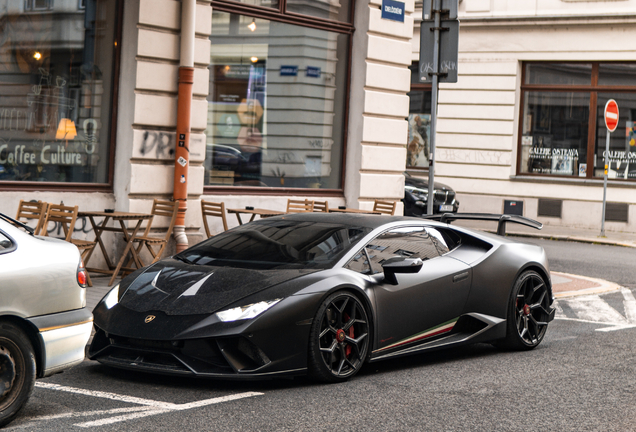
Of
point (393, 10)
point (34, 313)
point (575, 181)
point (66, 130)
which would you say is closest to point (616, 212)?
point (575, 181)

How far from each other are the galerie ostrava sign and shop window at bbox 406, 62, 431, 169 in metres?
11.0

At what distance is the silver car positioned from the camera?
4.68 meters

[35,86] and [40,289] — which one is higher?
[35,86]

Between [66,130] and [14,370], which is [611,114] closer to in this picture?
[66,130]

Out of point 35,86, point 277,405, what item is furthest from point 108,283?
point 277,405

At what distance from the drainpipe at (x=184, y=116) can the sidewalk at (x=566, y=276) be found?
1294 mm

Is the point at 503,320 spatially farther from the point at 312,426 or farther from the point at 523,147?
the point at 523,147

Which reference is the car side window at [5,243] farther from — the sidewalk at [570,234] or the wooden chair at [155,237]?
the sidewalk at [570,234]

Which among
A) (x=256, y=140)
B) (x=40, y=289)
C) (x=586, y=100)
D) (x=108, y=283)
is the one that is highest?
(x=586, y=100)

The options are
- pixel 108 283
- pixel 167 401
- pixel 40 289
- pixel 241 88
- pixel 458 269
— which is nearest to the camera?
pixel 40 289

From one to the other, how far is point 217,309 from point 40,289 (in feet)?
3.90

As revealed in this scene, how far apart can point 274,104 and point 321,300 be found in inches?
322

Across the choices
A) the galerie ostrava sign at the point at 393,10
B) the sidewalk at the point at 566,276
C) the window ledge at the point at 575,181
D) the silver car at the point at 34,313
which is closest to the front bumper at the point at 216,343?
the silver car at the point at 34,313

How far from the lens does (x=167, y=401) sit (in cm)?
531
